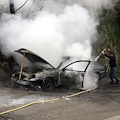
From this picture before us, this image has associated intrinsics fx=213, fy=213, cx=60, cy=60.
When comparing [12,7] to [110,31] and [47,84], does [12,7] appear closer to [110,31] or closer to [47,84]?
[47,84]

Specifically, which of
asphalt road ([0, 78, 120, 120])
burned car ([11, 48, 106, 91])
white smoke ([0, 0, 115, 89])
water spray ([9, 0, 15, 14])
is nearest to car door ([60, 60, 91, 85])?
burned car ([11, 48, 106, 91])

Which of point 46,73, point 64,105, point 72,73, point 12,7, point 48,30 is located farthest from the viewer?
point 12,7

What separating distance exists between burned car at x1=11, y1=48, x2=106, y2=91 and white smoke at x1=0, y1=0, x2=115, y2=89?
0.53 metres

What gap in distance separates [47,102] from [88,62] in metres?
2.63

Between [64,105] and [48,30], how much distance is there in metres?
3.83

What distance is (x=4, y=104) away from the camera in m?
5.25

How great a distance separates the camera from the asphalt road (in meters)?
4.56

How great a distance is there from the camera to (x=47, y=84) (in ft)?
23.4

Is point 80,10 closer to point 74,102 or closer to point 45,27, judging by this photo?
point 45,27

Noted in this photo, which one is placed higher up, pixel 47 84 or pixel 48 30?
pixel 48 30

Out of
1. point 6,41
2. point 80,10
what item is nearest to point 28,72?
point 6,41

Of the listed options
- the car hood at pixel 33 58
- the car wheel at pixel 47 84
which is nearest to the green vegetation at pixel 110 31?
the car hood at pixel 33 58

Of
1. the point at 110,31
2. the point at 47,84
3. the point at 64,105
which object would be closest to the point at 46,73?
the point at 47,84

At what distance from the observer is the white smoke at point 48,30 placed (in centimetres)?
816
